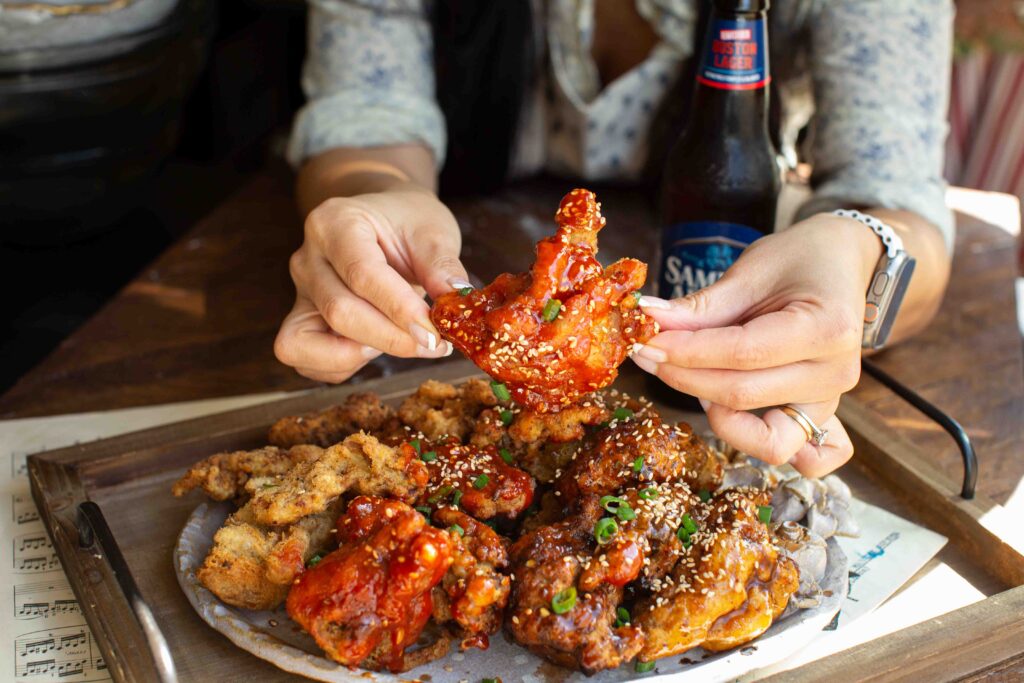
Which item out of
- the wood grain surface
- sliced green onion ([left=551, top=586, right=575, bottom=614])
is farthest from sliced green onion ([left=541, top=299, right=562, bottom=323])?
the wood grain surface

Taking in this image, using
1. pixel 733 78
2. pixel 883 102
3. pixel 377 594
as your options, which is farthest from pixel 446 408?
pixel 883 102

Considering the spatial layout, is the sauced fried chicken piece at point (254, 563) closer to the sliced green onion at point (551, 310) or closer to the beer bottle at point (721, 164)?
the sliced green onion at point (551, 310)

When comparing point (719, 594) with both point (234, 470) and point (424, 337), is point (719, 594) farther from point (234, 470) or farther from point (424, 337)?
point (234, 470)

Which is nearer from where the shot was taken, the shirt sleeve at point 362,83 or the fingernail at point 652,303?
the fingernail at point 652,303

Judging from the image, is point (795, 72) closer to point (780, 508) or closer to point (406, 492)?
point (780, 508)

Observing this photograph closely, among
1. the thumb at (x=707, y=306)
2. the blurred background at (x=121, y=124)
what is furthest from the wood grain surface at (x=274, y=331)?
the thumb at (x=707, y=306)
